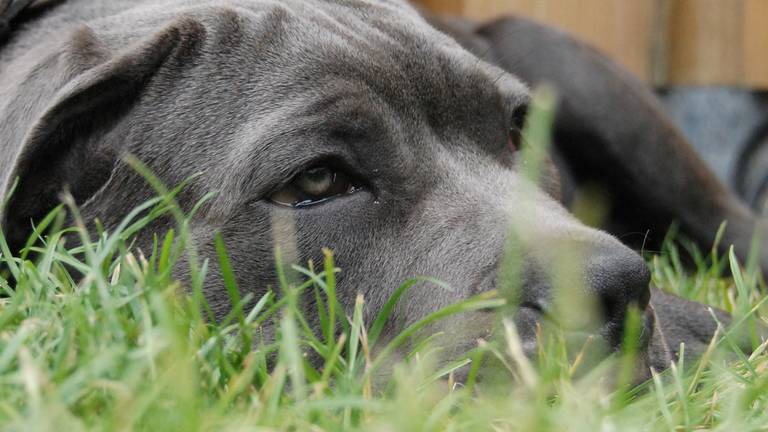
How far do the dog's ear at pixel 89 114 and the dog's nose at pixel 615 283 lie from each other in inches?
44.8

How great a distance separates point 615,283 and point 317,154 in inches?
28.9

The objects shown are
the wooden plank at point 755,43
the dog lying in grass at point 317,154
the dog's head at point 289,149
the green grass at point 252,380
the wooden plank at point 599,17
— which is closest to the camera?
the green grass at point 252,380

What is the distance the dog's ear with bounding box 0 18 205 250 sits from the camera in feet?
7.61

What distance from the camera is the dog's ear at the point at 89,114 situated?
232 centimetres

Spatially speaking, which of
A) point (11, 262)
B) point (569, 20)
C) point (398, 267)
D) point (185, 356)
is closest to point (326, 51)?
point (398, 267)

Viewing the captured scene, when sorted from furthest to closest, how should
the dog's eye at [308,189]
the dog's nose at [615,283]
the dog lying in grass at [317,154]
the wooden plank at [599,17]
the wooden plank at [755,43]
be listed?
the wooden plank at [755,43] → the wooden plank at [599,17] → the dog's eye at [308,189] → the dog lying in grass at [317,154] → the dog's nose at [615,283]

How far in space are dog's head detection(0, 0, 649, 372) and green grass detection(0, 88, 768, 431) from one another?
22 cm

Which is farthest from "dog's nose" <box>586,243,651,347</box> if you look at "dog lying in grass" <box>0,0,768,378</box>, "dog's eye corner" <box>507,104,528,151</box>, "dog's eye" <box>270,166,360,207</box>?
"dog's eye corner" <box>507,104,528,151</box>

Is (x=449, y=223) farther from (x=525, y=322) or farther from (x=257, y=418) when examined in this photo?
(x=257, y=418)

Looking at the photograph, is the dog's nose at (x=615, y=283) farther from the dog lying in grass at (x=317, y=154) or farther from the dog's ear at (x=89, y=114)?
the dog's ear at (x=89, y=114)

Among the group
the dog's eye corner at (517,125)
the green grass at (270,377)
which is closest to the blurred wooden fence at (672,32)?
the dog's eye corner at (517,125)

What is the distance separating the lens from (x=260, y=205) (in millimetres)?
2266

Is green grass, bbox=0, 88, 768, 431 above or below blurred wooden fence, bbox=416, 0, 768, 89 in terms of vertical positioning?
above

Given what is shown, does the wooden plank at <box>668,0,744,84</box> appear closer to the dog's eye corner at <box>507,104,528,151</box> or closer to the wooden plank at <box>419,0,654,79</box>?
the wooden plank at <box>419,0,654,79</box>
